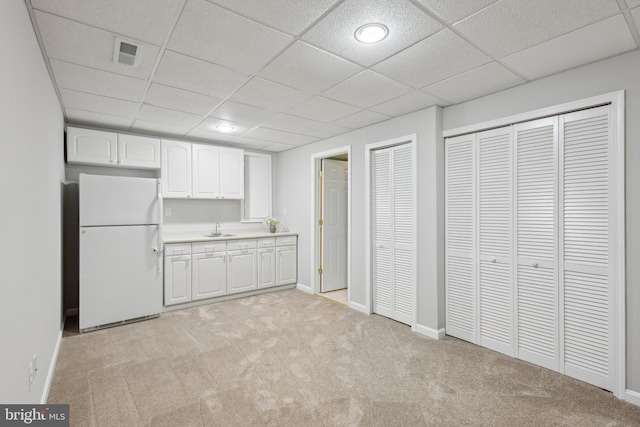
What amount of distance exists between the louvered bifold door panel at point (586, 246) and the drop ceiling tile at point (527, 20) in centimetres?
83

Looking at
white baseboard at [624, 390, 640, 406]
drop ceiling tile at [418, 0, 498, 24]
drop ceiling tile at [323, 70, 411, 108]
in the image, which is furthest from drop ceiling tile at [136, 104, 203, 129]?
white baseboard at [624, 390, 640, 406]

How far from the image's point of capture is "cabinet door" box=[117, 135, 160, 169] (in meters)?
4.00

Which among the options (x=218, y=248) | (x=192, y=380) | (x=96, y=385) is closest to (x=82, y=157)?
(x=218, y=248)

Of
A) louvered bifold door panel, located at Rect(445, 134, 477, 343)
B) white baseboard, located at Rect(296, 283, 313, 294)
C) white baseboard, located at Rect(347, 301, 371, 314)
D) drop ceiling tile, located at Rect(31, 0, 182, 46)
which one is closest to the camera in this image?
drop ceiling tile, located at Rect(31, 0, 182, 46)

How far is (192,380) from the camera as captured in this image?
243 cm

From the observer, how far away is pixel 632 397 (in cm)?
212

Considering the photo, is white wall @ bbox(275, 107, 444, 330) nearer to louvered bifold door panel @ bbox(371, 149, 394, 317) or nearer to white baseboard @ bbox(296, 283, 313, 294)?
white baseboard @ bbox(296, 283, 313, 294)

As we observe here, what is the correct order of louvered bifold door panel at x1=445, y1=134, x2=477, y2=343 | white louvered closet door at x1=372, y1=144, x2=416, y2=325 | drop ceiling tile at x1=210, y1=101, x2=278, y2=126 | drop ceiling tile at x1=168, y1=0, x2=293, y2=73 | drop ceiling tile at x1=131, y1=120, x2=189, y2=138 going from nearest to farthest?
1. drop ceiling tile at x1=168, y1=0, x2=293, y2=73
2. louvered bifold door panel at x1=445, y1=134, x2=477, y2=343
3. drop ceiling tile at x1=210, y1=101, x2=278, y2=126
4. white louvered closet door at x1=372, y1=144, x2=416, y2=325
5. drop ceiling tile at x1=131, y1=120, x2=189, y2=138

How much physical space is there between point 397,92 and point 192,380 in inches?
116

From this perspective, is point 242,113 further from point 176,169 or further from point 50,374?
point 50,374

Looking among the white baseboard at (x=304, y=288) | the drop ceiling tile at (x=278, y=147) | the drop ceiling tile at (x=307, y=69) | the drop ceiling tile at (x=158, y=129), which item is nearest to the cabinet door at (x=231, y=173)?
the drop ceiling tile at (x=278, y=147)

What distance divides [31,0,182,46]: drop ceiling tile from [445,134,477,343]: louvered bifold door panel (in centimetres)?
268

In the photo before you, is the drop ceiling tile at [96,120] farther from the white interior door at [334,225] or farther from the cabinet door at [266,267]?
the white interior door at [334,225]

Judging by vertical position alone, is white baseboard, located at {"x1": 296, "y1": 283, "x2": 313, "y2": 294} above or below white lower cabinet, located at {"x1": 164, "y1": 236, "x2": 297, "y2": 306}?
below
